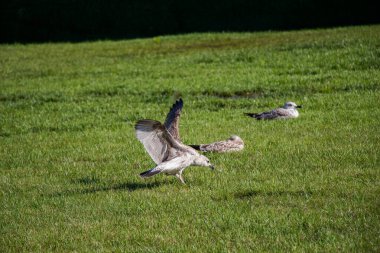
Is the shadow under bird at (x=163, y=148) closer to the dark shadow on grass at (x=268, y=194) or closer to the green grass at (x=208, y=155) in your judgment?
the green grass at (x=208, y=155)

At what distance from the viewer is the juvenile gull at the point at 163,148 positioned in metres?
9.08

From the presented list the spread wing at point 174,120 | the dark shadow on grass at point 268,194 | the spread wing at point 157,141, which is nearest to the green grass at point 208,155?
the dark shadow on grass at point 268,194

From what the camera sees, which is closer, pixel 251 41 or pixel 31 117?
pixel 31 117

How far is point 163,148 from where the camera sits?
945 cm

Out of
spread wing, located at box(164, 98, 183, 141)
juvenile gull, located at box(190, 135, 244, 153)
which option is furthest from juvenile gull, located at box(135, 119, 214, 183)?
juvenile gull, located at box(190, 135, 244, 153)

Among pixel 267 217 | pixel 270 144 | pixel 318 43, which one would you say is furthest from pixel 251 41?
pixel 267 217

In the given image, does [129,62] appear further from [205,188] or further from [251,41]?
[205,188]

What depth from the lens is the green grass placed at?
294 inches

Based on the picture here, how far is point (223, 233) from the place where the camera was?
24.2ft

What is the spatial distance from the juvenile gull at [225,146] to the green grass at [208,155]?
19 cm

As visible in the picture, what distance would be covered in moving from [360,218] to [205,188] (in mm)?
2740

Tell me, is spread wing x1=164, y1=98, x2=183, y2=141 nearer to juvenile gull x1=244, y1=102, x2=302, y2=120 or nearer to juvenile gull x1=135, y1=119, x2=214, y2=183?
juvenile gull x1=135, y1=119, x2=214, y2=183

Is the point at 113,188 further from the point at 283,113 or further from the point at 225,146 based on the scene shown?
the point at 283,113

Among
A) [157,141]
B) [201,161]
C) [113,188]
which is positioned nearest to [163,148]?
[157,141]
